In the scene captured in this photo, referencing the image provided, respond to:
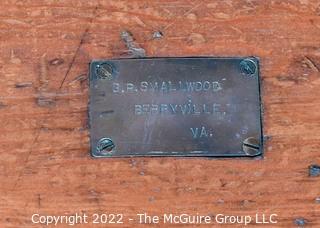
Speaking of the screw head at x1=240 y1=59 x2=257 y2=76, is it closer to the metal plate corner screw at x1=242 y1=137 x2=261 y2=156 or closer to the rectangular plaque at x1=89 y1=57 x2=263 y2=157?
the rectangular plaque at x1=89 y1=57 x2=263 y2=157

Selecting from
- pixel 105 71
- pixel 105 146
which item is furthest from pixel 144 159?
pixel 105 71

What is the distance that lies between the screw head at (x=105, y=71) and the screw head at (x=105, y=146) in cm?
14

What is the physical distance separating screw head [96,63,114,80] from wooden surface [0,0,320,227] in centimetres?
3

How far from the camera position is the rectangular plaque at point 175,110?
133 cm

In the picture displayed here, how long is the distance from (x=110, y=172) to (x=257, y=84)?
14.7 inches

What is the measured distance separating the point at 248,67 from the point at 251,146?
0.57 ft

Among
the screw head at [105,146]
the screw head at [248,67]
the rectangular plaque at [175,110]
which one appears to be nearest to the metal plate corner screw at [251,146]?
the rectangular plaque at [175,110]

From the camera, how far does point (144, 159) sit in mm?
1344

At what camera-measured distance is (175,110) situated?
134cm

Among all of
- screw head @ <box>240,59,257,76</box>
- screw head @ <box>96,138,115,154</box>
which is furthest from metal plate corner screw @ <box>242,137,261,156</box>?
screw head @ <box>96,138,115,154</box>

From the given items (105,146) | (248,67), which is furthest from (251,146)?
(105,146)

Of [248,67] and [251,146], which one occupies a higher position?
[248,67]

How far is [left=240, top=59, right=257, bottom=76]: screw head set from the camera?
4.42ft

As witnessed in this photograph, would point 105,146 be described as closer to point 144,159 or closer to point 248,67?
point 144,159
